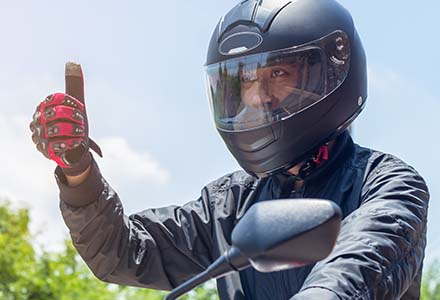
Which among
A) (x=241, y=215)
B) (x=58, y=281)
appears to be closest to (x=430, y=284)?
(x=58, y=281)

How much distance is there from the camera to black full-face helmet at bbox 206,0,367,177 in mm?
3137

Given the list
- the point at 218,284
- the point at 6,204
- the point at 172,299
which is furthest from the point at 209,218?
the point at 6,204

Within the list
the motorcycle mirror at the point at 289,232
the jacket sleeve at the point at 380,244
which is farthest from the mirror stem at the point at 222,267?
the jacket sleeve at the point at 380,244

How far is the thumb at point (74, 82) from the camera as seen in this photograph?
3125 mm

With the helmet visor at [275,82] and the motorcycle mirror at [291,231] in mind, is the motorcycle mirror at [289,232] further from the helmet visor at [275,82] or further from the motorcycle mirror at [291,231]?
the helmet visor at [275,82]

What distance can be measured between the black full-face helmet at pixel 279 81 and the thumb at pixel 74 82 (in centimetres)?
48

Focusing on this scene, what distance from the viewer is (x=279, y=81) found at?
3137 millimetres

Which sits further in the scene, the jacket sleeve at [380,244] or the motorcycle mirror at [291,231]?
the jacket sleeve at [380,244]

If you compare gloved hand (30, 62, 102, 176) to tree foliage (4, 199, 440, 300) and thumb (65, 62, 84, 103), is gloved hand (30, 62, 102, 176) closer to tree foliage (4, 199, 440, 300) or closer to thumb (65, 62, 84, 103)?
thumb (65, 62, 84, 103)

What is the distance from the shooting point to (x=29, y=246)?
17.6m

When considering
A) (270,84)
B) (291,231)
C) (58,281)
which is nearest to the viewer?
(291,231)

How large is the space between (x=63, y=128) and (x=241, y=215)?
2.46 feet

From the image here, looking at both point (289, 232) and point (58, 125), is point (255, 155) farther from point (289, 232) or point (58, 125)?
point (289, 232)

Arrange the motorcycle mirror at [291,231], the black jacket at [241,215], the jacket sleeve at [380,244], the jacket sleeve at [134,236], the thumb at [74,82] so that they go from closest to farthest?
the motorcycle mirror at [291,231], the jacket sleeve at [380,244], the black jacket at [241,215], the thumb at [74,82], the jacket sleeve at [134,236]
